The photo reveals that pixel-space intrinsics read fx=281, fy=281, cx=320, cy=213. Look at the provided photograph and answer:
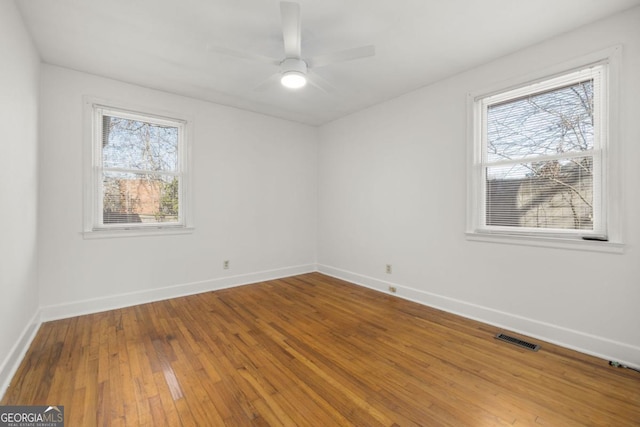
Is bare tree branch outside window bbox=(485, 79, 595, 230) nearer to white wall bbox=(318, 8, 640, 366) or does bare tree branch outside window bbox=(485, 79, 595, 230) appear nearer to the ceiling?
white wall bbox=(318, 8, 640, 366)

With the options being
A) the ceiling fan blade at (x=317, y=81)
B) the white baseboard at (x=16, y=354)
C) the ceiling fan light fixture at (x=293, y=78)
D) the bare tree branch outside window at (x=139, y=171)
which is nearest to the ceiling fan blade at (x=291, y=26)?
the ceiling fan light fixture at (x=293, y=78)

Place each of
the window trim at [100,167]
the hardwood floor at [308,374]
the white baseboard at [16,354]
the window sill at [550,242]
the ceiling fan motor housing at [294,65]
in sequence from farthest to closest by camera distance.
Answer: the window trim at [100,167] < the ceiling fan motor housing at [294,65] < the window sill at [550,242] < the white baseboard at [16,354] < the hardwood floor at [308,374]

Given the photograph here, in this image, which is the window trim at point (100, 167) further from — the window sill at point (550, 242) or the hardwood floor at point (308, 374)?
the window sill at point (550, 242)

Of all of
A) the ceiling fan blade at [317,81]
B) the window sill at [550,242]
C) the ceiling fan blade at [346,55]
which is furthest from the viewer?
the ceiling fan blade at [317,81]

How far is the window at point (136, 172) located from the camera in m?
3.33

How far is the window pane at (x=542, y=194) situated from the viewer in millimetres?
2477

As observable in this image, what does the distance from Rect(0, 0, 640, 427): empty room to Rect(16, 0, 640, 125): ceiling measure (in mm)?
23

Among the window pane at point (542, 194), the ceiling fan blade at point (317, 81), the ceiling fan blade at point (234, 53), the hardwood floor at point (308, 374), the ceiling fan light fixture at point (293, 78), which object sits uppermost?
the ceiling fan blade at point (317, 81)

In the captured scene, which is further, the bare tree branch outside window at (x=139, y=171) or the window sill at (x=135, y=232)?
the bare tree branch outside window at (x=139, y=171)

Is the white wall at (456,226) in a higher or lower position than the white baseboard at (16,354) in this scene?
higher

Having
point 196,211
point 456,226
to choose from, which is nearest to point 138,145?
point 196,211

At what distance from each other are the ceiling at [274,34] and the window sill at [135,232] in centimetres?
182

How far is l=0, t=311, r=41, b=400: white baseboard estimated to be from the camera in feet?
6.21

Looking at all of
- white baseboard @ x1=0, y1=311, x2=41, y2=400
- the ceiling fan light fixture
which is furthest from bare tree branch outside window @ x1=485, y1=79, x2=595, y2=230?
white baseboard @ x1=0, y1=311, x2=41, y2=400
